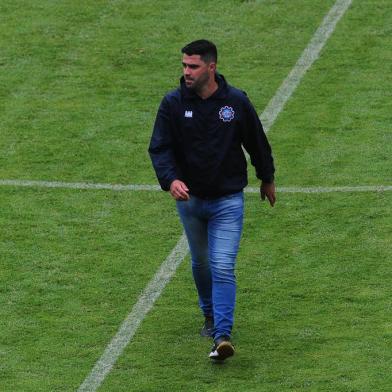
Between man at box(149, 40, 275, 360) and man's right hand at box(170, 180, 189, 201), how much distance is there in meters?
0.03

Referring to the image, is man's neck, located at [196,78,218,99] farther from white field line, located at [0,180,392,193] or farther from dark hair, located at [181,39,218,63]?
white field line, located at [0,180,392,193]

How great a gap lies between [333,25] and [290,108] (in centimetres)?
261

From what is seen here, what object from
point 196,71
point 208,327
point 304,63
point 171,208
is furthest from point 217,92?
point 304,63

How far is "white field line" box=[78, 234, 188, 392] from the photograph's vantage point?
1005 centimetres

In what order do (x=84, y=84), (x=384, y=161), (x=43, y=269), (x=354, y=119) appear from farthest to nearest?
(x=84, y=84) → (x=354, y=119) → (x=384, y=161) → (x=43, y=269)

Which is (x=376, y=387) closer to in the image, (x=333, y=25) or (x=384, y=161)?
(x=384, y=161)

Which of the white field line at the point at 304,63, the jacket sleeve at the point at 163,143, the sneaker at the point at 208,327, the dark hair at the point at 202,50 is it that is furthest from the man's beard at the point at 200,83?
the white field line at the point at 304,63

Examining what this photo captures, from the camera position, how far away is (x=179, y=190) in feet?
32.7

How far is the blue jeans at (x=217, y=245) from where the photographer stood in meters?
10.2

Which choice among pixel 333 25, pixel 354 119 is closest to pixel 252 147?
pixel 354 119

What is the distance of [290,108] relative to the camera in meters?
15.8

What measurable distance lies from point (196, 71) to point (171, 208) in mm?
3461

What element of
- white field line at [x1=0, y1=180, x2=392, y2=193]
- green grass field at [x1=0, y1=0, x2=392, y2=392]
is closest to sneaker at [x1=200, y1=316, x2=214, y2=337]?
green grass field at [x1=0, y1=0, x2=392, y2=392]

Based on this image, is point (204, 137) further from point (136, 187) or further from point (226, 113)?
point (136, 187)
